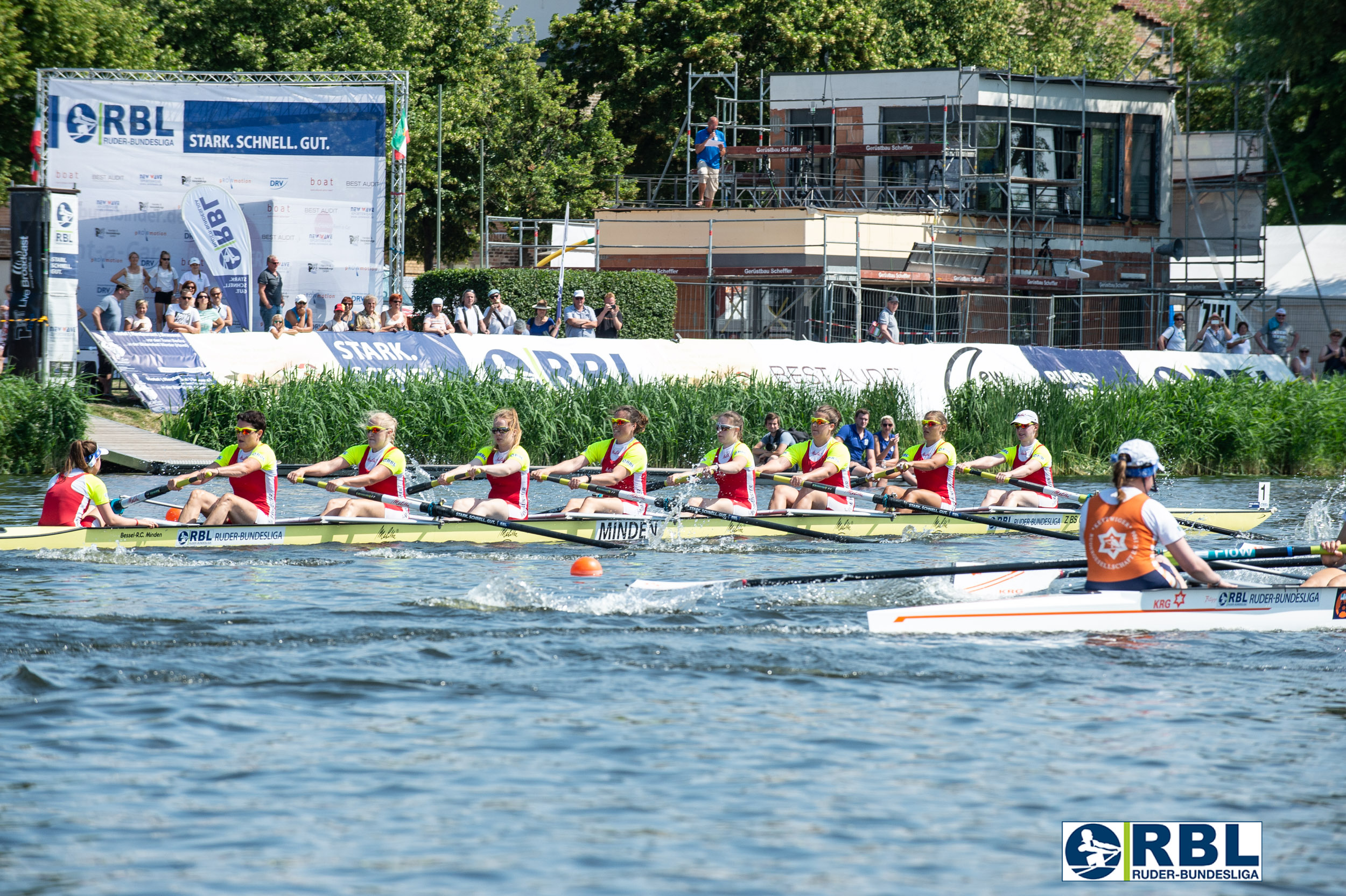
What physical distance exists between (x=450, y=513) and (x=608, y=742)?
6.49 m

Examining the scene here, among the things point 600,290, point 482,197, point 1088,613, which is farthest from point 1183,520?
point 482,197

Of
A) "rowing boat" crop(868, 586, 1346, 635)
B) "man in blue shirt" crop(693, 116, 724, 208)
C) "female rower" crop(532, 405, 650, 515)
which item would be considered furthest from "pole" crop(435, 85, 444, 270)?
"rowing boat" crop(868, 586, 1346, 635)

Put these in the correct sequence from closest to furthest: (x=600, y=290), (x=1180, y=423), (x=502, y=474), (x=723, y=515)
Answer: (x=502, y=474)
(x=723, y=515)
(x=1180, y=423)
(x=600, y=290)

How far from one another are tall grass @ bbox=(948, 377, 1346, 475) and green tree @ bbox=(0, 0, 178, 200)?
18820 millimetres

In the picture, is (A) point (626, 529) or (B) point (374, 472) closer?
(B) point (374, 472)

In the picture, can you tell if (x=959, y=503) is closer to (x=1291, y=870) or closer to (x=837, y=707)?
(x=837, y=707)

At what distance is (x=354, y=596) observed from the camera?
11.4 metres

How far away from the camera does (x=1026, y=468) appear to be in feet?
54.0

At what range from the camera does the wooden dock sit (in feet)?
58.7

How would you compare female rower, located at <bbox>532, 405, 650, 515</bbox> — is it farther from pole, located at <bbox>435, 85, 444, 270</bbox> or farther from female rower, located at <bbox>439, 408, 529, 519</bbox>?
pole, located at <bbox>435, 85, 444, 270</bbox>

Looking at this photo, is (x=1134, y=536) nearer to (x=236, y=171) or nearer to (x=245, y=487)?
(x=245, y=487)

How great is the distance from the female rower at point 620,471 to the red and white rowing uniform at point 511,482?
0.90ft

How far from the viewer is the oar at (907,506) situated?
15281mm

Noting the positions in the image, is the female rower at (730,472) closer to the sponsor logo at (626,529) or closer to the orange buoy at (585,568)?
the sponsor logo at (626,529)
